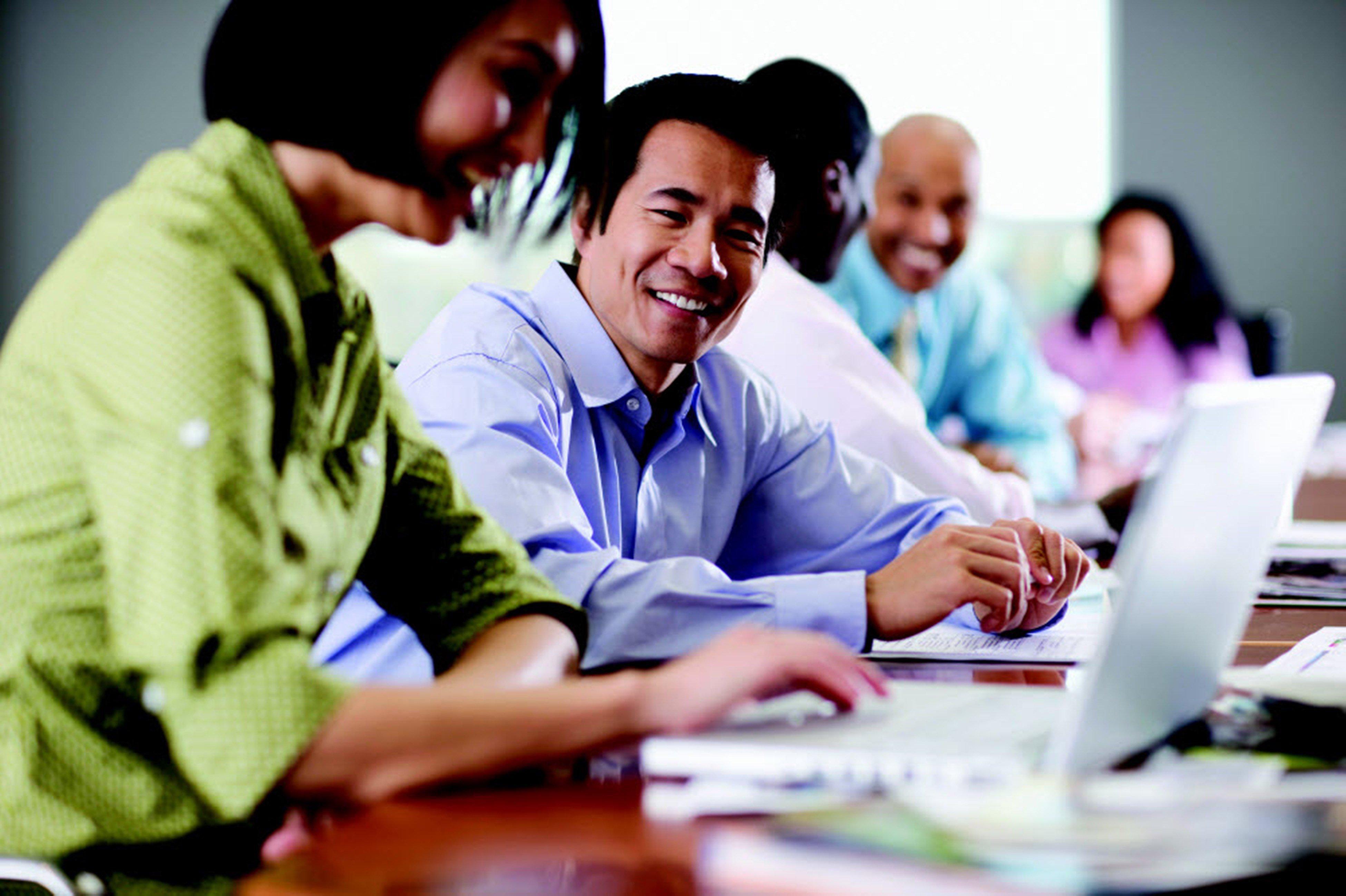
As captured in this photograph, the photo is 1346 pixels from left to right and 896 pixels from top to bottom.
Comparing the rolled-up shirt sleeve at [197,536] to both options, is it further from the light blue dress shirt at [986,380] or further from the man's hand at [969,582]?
the light blue dress shirt at [986,380]

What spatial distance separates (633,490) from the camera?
155 centimetres

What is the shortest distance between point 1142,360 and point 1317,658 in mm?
3462

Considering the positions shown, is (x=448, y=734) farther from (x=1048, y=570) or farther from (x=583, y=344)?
(x=583, y=344)

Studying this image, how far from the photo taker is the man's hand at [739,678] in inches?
29.4

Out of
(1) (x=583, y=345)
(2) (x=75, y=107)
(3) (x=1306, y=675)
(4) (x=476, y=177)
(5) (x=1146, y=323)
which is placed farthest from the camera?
(2) (x=75, y=107)

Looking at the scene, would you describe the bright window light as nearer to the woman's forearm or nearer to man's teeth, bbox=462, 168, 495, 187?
man's teeth, bbox=462, 168, 495, 187

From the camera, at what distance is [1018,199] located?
545 centimetres

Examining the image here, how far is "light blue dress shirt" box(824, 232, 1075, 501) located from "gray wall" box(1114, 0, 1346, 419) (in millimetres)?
2794

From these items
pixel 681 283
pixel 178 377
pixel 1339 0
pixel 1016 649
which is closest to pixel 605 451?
pixel 681 283

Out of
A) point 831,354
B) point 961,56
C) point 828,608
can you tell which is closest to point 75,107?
point 961,56

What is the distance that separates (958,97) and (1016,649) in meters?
4.50

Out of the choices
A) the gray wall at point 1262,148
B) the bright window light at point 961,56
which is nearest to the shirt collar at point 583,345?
the bright window light at point 961,56

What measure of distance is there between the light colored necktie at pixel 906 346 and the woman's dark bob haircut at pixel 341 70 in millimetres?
2195

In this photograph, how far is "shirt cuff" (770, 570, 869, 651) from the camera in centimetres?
122
